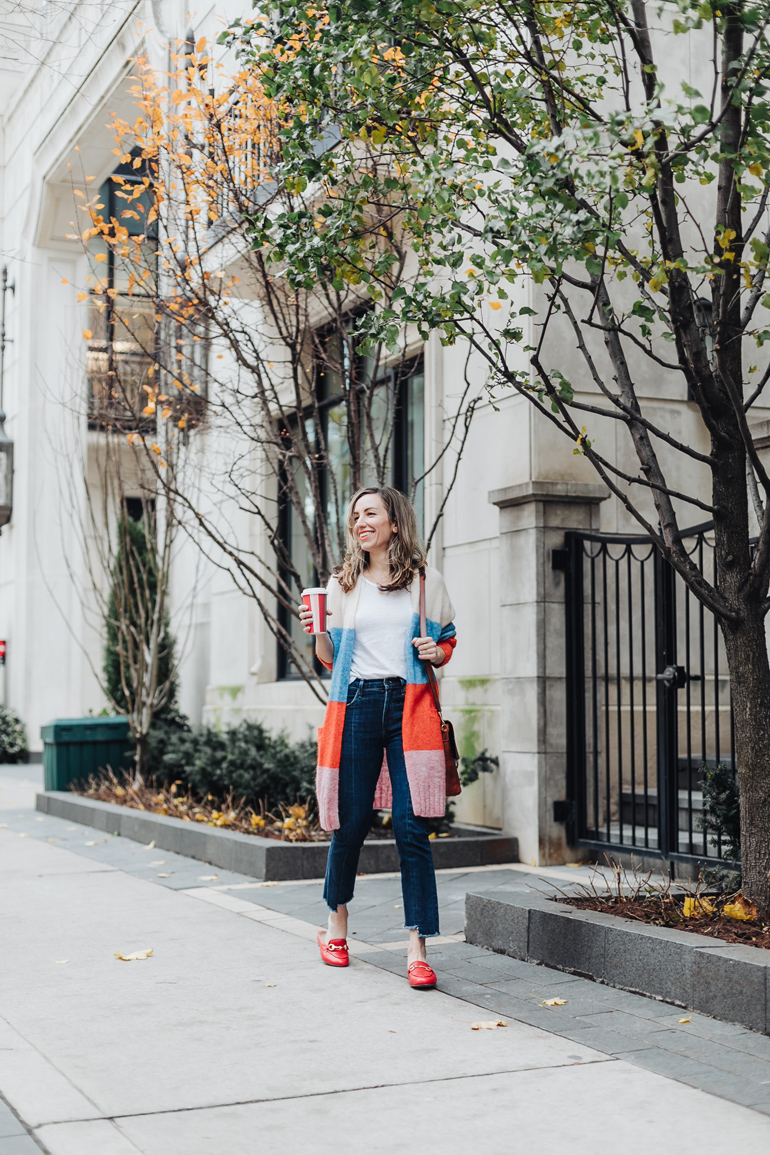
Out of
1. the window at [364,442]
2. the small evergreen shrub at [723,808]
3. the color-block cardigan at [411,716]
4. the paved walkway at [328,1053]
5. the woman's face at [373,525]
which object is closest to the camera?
the paved walkway at [328,1053]

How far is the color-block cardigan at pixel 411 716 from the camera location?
5.32 meters

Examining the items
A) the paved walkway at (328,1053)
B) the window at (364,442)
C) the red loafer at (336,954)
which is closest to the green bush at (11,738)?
the window at (364,442)

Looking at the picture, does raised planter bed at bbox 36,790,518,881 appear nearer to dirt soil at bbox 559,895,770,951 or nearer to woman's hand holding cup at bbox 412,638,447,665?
dirt soil at bbox 559,895,770,951

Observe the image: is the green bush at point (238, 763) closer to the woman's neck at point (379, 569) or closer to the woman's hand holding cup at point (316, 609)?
the woman's neck at point (379, 569)

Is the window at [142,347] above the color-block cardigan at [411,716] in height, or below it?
above

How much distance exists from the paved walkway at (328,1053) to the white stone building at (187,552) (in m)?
2.34

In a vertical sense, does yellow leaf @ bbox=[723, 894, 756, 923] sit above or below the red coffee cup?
below

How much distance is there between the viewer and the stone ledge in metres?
8.53

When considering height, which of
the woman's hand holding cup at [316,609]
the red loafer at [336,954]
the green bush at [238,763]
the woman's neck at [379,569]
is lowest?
the red loafer at [336,954]

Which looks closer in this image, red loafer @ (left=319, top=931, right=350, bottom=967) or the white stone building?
red loafer @ (left=319, top=931, right=350, bottom=967)

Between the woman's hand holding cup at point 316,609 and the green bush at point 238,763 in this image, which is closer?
the woman's hand holding cup at point 316,609

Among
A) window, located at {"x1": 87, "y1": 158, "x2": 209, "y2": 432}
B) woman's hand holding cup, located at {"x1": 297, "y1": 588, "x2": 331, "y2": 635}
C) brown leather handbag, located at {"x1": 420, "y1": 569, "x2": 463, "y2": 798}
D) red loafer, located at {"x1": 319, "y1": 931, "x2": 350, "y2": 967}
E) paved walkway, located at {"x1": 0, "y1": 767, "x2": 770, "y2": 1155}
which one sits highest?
window, located at {"x1": 87, "y1": 158, "x2": 209, "y2": 432}

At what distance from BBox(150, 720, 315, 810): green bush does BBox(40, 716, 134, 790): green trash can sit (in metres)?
0.37

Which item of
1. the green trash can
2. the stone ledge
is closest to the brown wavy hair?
the stone ledge
